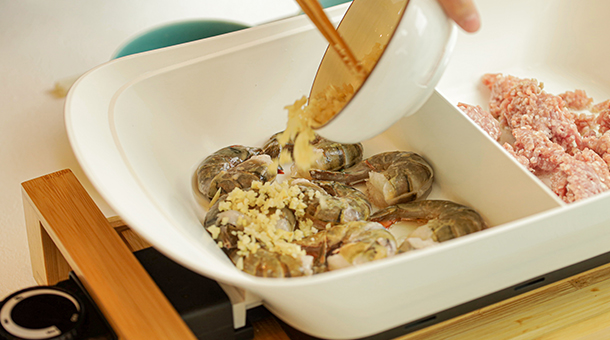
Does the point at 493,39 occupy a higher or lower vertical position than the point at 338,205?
higher

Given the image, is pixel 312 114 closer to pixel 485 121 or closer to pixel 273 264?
pixel 273 264

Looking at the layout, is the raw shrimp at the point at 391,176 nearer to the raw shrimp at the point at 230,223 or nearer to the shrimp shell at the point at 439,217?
the shrimp shell at the point at 439,217

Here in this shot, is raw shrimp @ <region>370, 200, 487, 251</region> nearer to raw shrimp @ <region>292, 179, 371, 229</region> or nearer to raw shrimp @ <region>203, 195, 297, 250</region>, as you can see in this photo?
raw shrimp @ <region>292, 179, 371, 229</region>

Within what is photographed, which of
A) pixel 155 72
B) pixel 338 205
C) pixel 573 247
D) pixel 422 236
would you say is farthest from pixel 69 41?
pixel 573 247

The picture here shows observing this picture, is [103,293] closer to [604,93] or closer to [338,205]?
[338,205]

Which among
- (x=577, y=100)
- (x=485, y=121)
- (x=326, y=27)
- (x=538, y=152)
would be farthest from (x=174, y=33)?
(x=577, y=100)

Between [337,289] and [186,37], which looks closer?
[337,289]

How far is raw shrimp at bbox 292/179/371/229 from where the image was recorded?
2.78 ft

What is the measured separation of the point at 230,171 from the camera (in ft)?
3.13

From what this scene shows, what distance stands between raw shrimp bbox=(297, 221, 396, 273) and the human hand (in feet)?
1.02

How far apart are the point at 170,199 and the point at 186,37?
0.69 metres

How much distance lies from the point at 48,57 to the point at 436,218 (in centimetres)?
185

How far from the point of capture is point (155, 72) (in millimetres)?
990

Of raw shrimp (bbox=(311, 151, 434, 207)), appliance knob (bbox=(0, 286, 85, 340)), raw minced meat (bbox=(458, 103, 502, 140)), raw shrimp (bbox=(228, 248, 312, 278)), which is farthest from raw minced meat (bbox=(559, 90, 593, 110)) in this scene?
appliance knob (bbox=(0, 286, 85, 340))
